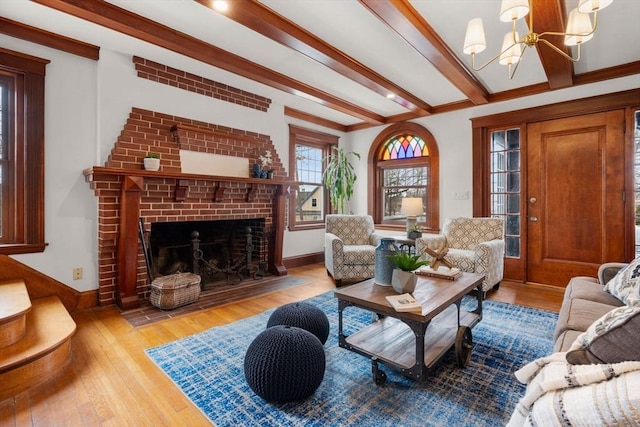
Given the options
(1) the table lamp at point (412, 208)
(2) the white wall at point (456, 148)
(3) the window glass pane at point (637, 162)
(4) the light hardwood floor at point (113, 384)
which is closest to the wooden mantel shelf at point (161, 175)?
(4) the light hardwood floor at point (113, 384)

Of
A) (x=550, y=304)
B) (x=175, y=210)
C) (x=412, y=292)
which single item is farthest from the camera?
(x=175, y=210)

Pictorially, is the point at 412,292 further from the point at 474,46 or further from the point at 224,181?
the point at 224,181

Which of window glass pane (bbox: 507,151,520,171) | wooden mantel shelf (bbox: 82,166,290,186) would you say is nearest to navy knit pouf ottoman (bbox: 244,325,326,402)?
wooden mantel shelf (bbox: 82,166,290,186)

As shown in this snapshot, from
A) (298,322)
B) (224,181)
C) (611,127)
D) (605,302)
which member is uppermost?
(611,127)

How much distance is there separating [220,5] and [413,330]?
8.01 feet

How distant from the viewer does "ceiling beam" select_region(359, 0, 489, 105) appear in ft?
7.27

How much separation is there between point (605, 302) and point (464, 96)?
3170 mm

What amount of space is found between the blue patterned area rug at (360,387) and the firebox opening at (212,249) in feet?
4.84

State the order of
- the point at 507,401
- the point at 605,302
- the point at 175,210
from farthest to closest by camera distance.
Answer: the point at 175,210
the point at 605,302
the point at 507,401

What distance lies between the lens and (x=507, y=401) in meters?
1.67

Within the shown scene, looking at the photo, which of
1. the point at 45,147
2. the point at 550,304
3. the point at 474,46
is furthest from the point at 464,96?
the point at 45,147

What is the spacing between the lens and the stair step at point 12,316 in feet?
6.35

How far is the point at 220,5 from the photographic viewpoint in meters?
2.17

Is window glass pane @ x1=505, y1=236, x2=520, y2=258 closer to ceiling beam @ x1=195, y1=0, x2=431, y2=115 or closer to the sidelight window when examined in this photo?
the sidelight window
